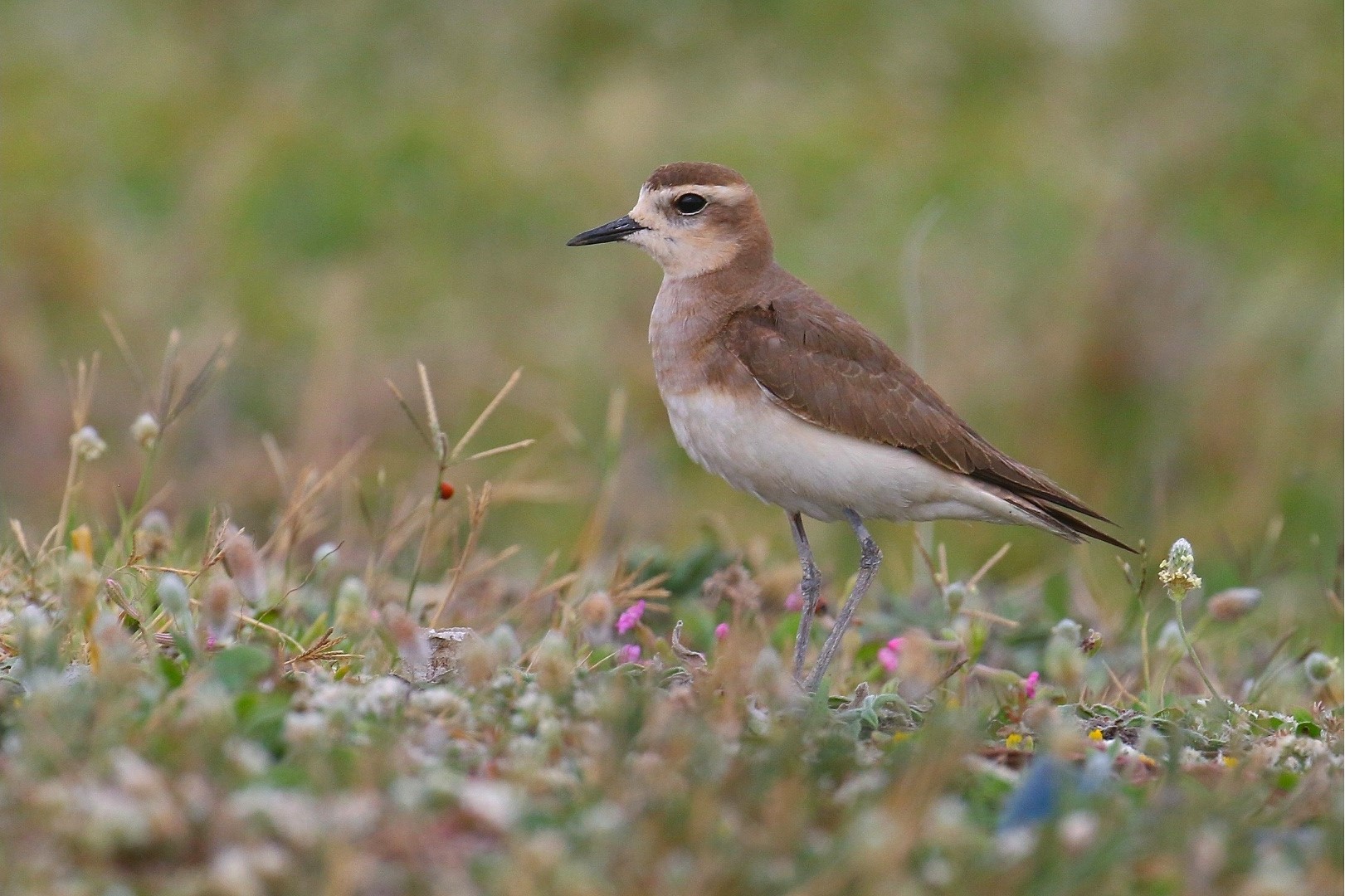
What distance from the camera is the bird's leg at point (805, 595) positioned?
193 inches

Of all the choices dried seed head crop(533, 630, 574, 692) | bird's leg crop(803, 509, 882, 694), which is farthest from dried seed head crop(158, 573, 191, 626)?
bird's leg crop(803, 509, 882, 694)

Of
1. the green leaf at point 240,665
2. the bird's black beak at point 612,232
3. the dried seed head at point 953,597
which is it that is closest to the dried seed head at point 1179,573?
the dried seed head at point 953,597

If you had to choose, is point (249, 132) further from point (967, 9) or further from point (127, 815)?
point (127, 815)

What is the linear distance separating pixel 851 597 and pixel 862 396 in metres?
0.62

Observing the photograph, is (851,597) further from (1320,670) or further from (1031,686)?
(1320,670)

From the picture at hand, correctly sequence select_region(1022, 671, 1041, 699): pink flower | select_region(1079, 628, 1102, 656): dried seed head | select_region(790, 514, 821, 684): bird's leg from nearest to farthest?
1. select_region(1022, 671, 1041, 699): pink flower
2. select_region(1079, 628, 1102, 656): dried seed head
3. select_region(790, 514, 821, 684): bird's leg

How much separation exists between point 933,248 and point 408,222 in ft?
11.5

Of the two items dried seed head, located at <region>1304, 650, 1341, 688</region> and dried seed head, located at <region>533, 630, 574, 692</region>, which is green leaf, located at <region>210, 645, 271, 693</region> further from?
dried seed head, located at <region>1304, 650, 1341, 688</region>

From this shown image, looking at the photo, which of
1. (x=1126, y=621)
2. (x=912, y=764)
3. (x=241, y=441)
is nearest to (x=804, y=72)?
(x=241, y=441)

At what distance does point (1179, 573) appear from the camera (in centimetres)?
409

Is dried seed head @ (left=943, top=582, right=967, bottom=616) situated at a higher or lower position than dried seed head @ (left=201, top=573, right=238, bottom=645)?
lower

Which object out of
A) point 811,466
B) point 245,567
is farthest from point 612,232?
point 245,567

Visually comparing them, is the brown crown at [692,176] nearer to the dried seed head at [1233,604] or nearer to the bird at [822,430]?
the bird at [822,430]

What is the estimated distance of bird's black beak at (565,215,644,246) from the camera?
5711 millimetres
